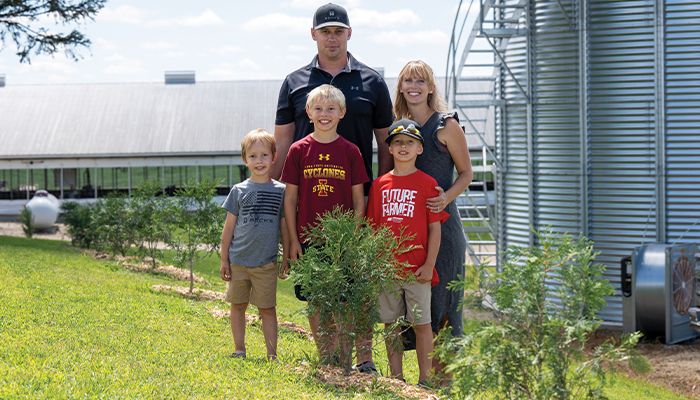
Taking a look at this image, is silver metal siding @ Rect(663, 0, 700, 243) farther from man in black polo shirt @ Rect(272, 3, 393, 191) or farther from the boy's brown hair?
the boy's brown hair

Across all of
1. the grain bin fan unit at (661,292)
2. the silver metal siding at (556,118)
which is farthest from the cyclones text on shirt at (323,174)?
the silver metal siding at (556,118)

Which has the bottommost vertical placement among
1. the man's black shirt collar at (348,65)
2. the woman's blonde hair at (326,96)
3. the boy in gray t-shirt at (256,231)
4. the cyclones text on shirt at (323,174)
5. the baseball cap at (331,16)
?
the boy in gray t-shirt at (256,231)

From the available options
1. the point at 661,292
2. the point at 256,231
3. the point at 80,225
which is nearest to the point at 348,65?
the point at 256,231

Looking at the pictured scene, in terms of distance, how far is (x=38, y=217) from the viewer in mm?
32312

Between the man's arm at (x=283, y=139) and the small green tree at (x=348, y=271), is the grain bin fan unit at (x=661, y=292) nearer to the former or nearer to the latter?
the man's arm at (x=283, y=139)

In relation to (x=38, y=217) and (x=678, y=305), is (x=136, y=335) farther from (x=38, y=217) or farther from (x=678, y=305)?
(x=38, y=217)

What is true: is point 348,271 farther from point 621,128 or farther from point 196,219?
point 621,128

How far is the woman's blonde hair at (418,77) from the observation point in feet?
24.1

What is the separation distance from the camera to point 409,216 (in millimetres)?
7059

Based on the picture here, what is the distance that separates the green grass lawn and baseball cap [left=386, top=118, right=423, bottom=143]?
1432mm

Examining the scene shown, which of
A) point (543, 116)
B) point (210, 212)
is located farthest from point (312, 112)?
point (543, 116)

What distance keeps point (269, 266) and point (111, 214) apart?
43.0 feet

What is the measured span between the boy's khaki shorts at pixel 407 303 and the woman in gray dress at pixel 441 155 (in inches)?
10.4

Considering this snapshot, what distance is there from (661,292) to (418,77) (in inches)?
359
